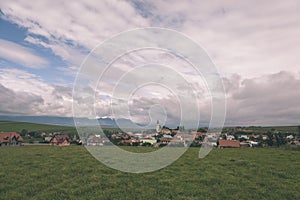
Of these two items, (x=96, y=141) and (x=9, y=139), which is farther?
(x=9, y=139)

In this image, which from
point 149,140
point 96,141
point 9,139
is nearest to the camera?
point 96,141

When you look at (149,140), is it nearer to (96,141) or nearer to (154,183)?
(96,141)

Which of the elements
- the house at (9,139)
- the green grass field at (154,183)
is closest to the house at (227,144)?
the green grass field at (154,183)

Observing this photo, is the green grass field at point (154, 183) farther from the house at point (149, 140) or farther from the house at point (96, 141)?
the house at point (149, 140)

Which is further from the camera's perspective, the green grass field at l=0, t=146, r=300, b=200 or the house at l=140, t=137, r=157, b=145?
the house at l=140, t=137, r=157, b=145

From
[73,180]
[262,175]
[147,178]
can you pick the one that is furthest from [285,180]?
[73,180]

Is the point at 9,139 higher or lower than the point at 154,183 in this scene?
lower

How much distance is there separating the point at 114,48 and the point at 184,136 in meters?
16.8

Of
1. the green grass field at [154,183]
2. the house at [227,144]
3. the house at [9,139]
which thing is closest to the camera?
the green grass field at [154,183]

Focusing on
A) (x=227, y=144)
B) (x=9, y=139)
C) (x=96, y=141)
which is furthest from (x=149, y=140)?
(x=9, y=139)

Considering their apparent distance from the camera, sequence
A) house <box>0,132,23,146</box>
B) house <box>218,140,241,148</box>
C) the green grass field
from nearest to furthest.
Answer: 1. the green grass field
2. house <box>218,140,241,148</box>
3. house <box>0,132,23,146</box>

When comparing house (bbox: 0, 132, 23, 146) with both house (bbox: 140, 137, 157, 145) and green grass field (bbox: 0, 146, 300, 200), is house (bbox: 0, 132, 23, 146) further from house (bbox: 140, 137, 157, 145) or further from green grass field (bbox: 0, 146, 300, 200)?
green grass field (bbox: 0, 146, 300, 200)

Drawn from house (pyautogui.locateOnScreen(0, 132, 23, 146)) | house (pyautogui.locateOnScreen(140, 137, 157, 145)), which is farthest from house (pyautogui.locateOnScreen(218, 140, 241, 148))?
house (pyautogui.locateOnScreen(0, 132, 23, 146))

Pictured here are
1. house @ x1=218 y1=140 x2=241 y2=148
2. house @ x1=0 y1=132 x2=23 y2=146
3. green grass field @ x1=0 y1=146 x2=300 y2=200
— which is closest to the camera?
green grass field @ x1=0 y1=146 x2=300 y2=200
